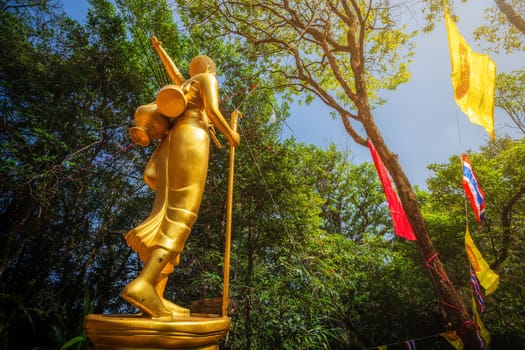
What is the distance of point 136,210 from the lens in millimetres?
5215

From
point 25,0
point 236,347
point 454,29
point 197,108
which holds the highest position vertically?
point 25,0

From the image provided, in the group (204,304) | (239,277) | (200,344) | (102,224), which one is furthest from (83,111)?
(200,344)

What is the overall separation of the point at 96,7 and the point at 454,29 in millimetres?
5822

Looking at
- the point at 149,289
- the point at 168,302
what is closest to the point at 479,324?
the point at 168,302

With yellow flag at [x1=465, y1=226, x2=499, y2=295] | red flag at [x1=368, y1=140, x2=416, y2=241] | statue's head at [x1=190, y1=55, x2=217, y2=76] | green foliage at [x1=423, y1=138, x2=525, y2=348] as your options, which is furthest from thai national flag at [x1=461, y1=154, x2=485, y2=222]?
statue's head at [x1=190, y1=55, x2=217, y2=76]

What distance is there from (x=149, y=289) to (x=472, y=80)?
3.47m

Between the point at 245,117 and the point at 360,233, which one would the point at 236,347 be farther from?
the point at 360,233

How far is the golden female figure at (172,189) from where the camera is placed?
1306 mm

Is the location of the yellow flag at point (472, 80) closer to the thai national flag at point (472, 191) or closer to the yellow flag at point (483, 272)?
the thai national flag at point (472, 191)

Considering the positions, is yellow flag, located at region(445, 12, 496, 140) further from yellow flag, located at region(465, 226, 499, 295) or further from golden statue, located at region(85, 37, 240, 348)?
golden statue, located at region(85, 37, 240, 348)

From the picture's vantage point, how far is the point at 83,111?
4.67 m

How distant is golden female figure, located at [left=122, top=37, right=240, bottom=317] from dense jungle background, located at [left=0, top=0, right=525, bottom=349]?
6.27 ft

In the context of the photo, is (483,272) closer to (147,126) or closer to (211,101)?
(211,101)

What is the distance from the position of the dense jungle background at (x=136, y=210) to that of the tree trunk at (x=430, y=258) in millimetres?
923
